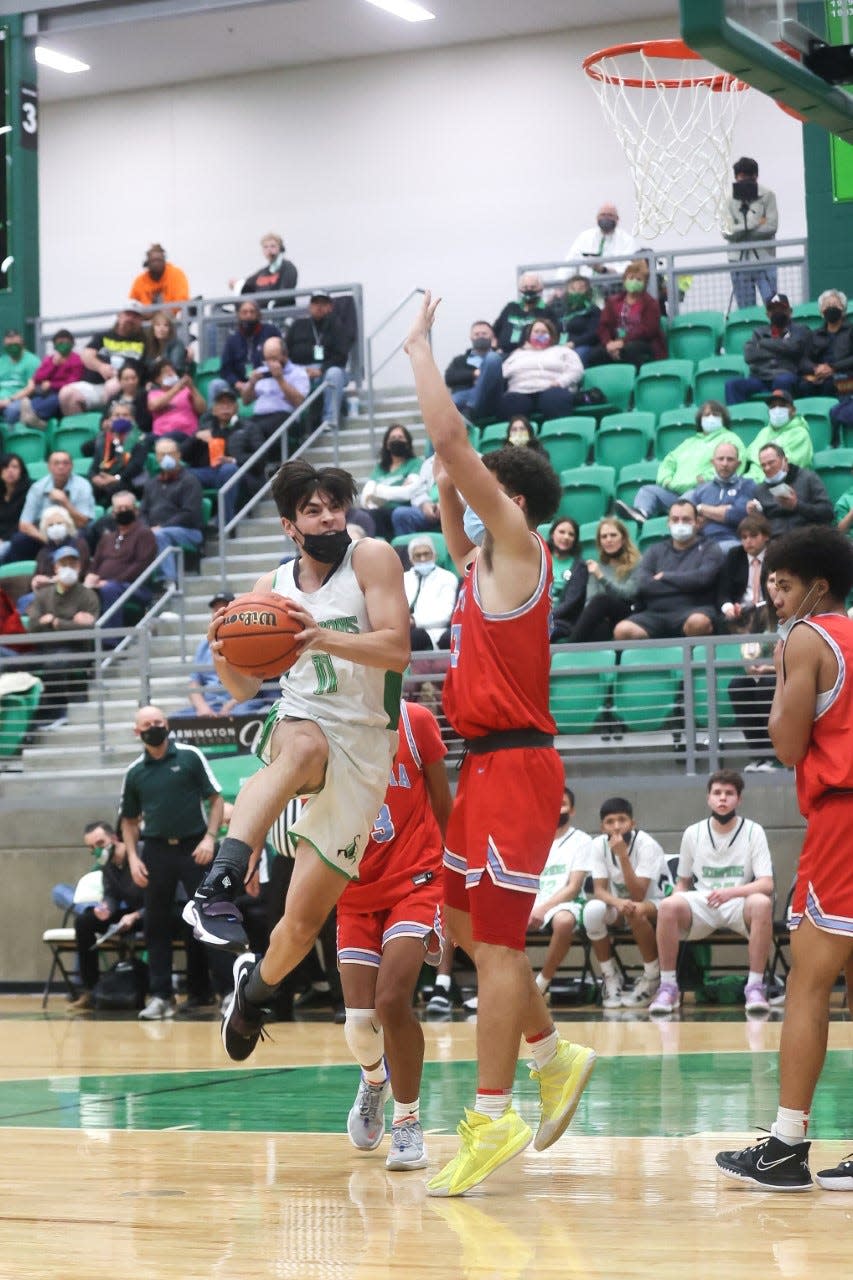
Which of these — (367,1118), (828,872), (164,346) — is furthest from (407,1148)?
(164,346)

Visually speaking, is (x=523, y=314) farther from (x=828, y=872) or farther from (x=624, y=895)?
(x=828, y=872)

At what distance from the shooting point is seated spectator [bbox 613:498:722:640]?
41.0 feet

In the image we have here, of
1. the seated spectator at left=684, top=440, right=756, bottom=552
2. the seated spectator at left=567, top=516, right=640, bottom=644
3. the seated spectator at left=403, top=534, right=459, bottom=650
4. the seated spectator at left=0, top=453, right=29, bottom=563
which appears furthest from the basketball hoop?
the seated spectator at left=0, top=453, right=29, bottom=563

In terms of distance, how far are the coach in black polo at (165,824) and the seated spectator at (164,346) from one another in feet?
24.7

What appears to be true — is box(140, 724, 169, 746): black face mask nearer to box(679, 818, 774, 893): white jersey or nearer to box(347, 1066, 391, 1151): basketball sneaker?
box(679, 818, 774, 893): white jersey

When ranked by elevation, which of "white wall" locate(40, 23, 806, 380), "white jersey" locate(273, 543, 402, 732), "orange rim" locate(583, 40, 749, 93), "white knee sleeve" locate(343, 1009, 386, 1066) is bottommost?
"white knee sleeve" locate(343, 1009, 386, 1066)

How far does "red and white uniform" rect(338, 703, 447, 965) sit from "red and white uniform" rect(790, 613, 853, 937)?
134 cm

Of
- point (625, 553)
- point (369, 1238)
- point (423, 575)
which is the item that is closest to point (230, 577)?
point (423, 575)

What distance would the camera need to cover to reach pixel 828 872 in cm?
482

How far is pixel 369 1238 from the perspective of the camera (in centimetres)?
427

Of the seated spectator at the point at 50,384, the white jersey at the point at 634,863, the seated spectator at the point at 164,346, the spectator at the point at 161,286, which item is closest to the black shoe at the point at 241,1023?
the white jersey at the point at 634,863

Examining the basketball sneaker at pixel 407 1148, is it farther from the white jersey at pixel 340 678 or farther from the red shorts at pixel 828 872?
the red shorts at pixel 828 872

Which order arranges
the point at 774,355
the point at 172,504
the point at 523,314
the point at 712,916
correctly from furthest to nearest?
1. the point at 523,314
2. the point at 172,504
3. the point at 774,355
4. the point at 712,916

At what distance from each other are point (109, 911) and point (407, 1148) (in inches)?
290
